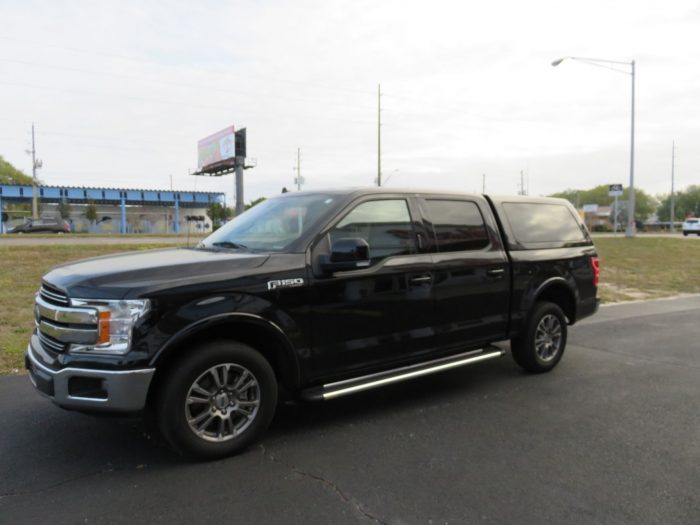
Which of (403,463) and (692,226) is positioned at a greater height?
(692,226)

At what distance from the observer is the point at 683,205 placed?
113 metres

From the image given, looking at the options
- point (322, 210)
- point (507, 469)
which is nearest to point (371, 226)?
point (322, 210)

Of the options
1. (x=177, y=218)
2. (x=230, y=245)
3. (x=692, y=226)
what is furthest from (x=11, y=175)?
(x=230, y=245)

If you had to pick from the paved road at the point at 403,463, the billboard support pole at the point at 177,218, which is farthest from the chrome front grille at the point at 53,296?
the billboard support pole at the point at 177,218

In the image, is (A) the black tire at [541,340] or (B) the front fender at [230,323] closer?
(B) the front fender at [230,323]

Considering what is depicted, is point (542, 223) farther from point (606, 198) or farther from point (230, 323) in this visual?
point (606, 198)

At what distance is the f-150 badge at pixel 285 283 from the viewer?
12.3 feet

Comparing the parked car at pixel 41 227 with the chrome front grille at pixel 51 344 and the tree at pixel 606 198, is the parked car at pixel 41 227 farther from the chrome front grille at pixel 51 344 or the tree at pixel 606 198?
the tree at pixel 606 198

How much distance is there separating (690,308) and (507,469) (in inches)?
349

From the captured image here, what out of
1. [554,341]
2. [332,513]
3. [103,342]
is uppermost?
[103,342]

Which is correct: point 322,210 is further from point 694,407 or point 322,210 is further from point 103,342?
point 694,407

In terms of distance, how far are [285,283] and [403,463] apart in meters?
1.46

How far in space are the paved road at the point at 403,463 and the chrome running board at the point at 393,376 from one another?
0.35 metres

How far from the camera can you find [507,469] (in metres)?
3.51
